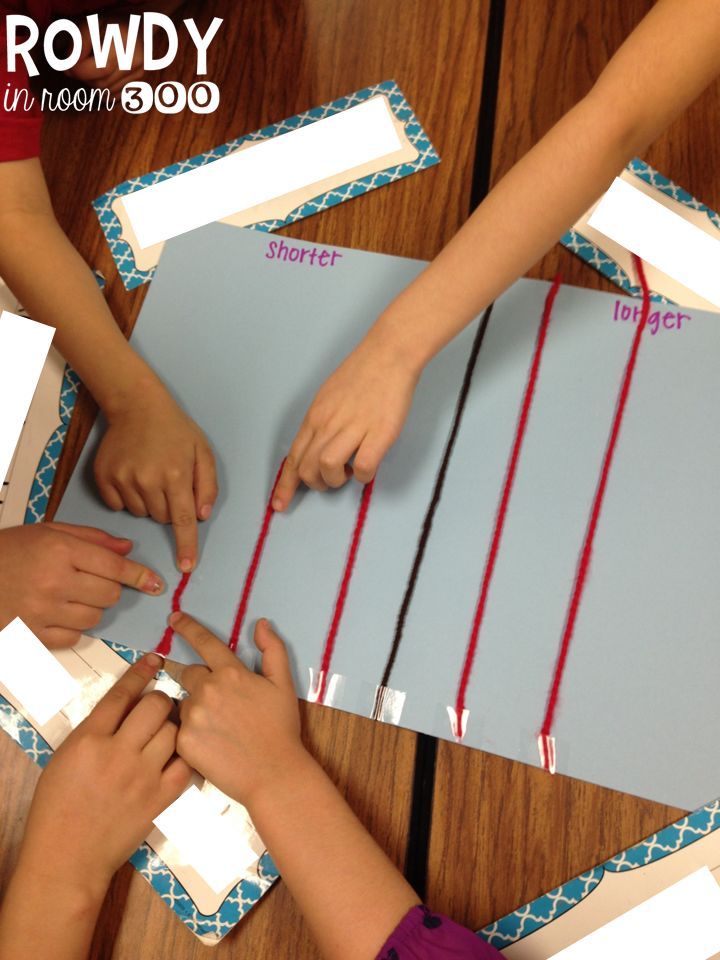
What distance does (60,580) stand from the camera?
0.64m

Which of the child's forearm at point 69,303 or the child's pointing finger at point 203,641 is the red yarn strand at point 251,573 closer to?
the child's pointing finger at point 203,641

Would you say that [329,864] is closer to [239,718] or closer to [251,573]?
[239,718]

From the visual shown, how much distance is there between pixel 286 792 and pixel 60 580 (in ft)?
0.79

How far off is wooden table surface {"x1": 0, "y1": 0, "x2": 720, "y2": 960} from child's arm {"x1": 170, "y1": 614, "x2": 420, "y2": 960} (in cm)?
2

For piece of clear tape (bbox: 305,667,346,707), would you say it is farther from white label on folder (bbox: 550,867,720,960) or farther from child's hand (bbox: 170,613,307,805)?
white label on folder (bbox: 550,867,720,960)

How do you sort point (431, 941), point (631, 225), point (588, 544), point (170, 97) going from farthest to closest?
1. point (170, 97)
2. point (631, 225)
3. point (588, 544)
4. point (431, 941)

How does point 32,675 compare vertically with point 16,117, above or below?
below

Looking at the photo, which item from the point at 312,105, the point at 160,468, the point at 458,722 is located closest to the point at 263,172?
the point at 312,105

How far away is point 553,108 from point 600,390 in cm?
30

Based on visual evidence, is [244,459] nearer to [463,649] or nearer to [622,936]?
[463,649]

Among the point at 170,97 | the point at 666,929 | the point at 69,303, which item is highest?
the point at 170,97

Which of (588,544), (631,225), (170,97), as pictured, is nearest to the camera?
(588,544)

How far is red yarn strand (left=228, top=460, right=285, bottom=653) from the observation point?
644 mm

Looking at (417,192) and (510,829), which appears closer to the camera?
(510,829)
